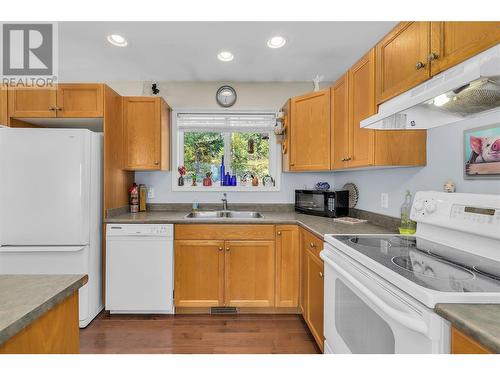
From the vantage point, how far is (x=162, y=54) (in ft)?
8.14

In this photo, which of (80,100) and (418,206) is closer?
(418,206)

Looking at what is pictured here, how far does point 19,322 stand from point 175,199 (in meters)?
2.52

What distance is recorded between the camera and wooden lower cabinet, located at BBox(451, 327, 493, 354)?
25.3 inches

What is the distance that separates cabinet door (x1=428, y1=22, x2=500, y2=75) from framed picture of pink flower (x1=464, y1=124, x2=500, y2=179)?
1.46ft

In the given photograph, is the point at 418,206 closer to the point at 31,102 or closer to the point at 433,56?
the point at 433,56

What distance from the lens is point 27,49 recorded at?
2.22 metres

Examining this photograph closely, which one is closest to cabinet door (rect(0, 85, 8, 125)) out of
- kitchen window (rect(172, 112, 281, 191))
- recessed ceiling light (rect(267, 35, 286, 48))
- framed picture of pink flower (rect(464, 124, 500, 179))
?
kitchen window (rect(172, 112, 281, 191))

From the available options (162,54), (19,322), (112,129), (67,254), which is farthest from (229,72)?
(19,322)

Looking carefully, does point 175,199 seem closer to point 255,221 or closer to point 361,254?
point 255,221

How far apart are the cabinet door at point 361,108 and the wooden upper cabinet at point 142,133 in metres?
1.84

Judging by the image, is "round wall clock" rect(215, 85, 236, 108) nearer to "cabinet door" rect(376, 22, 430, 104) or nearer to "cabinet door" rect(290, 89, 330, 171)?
"cabinet door" rect(290, 89, 330, 171)

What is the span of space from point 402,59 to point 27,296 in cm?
189

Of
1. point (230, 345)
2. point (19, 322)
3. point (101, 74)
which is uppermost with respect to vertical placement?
point (101, 74)

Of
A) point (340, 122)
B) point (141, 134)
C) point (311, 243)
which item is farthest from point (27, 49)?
point (311, 243)
